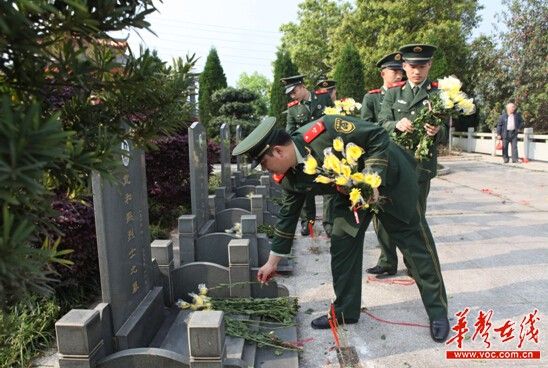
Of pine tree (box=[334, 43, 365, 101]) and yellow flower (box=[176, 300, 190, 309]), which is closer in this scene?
yellow flower (box=[176, 300, 190, 309])

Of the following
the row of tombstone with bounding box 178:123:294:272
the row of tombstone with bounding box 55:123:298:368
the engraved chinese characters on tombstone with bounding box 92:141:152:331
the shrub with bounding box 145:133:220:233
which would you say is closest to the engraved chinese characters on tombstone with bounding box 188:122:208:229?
the row of tombstone with bounding box 178:123:294:272

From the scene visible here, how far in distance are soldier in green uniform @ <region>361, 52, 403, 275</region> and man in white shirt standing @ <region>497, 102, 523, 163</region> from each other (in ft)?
34.1

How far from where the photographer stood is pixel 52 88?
42.3 inches

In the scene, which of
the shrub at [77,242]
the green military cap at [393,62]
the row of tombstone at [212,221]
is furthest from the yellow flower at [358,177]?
the green military cap at [393,62]

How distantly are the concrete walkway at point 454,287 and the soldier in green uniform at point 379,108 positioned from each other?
0.13 m

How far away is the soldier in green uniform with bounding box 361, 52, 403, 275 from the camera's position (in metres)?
4.14

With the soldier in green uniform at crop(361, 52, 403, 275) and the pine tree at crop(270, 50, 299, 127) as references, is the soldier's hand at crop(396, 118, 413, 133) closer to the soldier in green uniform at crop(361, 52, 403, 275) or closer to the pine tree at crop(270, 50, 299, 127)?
the soldier in green uniform at crop(361, 52, 403, 275)

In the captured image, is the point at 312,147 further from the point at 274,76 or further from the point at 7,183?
the point at 274,76

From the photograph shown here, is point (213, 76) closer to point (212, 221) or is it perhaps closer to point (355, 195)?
point (212, 221)

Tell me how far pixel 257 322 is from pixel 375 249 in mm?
2253

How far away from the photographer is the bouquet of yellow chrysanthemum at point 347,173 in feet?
8.11

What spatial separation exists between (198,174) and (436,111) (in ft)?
8.75

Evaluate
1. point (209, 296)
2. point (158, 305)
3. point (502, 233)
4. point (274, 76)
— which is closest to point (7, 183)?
point (158, 305)

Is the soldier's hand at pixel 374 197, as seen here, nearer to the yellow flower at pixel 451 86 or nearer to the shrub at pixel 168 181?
the yellow flower at pixel 451 86
